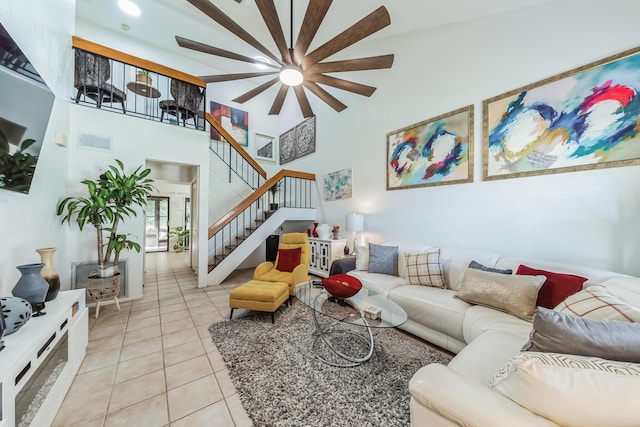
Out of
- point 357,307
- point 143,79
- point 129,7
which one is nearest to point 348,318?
point 357,307

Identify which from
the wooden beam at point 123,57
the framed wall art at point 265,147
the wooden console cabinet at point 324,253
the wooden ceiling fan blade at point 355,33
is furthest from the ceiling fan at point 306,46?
the framed wall art at point 265,147

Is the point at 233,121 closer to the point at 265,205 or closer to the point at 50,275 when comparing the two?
the point at 265,205

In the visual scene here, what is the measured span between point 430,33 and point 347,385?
14.1ft

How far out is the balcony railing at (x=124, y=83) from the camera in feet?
10.6

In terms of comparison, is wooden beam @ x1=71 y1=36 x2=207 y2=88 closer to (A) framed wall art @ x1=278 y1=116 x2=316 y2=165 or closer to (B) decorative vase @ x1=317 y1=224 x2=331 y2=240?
(A) framed wall art @ x1=278 y1=116 x2=316 y2=165

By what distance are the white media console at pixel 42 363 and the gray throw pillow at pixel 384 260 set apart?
2.95 meters

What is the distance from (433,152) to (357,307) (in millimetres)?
2415

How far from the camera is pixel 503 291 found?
75.5 inches

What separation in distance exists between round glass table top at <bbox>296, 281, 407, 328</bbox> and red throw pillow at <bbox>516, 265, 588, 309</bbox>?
109cm

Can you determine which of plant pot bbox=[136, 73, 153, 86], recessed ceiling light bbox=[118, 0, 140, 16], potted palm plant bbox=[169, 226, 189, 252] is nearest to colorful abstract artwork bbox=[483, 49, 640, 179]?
plant pot bbox=[136, 73, 153, 86]

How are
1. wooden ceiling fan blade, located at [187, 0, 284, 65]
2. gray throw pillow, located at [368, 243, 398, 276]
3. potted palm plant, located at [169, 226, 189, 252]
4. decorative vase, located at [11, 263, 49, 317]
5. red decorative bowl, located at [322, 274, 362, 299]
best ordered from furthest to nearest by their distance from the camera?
potted palm plant, located at [169, 226, 189, 252]
gray throw pillow, located at [368, 243, 398, 276]
red decorative bowl, located at [322, 274, 362, 299]
wooden ceiling fan blade, located at [187, 0, 284, 65]
decorative vase, located at [11, 263, 49, 317]

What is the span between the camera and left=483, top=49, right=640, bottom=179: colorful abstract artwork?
190 cm

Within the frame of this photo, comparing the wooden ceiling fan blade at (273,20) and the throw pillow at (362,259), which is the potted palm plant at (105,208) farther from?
the throw pillow at (362,259)

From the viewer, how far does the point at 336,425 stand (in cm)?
136
